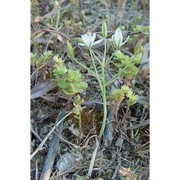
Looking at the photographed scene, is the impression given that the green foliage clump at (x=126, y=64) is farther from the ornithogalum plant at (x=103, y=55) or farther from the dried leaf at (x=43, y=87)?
the dried leaf at (x=43, y=87)

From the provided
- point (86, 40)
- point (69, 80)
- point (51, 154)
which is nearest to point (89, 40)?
point (86, 40)

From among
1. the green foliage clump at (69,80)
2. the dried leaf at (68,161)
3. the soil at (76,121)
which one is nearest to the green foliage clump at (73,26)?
the soil at (76,121)

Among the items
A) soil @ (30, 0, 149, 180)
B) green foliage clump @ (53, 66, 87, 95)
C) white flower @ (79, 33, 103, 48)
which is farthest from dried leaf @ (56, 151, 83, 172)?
white flower @ (79, 33, 103, 48)

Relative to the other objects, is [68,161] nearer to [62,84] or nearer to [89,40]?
[62,84]

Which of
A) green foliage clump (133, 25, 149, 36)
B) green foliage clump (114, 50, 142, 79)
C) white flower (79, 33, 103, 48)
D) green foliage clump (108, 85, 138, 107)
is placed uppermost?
green foliage clump (133, 25, 149, 36)

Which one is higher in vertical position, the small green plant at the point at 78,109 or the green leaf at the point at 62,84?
the green leaf at the point at 62,84

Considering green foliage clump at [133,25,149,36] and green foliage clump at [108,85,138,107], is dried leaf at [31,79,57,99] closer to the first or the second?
green foliage clump at [108,85,138,107]
